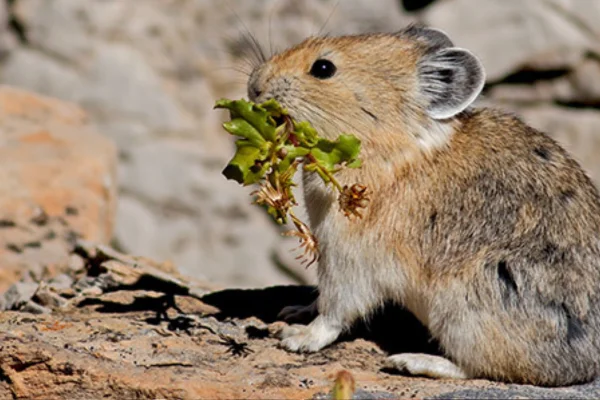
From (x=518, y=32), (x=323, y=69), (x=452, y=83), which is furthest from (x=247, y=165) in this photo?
(x=518, y=32)

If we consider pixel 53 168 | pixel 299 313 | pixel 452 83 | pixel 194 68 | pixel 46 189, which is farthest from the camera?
pixel 194 68

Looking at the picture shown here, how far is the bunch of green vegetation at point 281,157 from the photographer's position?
7.27 metres

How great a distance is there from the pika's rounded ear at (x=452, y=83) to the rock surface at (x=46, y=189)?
420 centimetres

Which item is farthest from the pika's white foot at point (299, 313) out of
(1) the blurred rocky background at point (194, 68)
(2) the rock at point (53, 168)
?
(1) the blurred rocky background at point (194, 68)

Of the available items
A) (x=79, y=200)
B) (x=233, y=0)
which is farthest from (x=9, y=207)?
(x=233, y=0)

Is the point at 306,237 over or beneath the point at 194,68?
beneath

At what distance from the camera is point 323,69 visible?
793 centimetres

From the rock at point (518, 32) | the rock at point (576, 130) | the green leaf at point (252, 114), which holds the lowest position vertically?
the green leaf at point (252, 114)

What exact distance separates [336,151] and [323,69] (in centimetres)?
87

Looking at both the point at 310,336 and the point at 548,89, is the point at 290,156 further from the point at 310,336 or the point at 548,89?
the point at 548,89

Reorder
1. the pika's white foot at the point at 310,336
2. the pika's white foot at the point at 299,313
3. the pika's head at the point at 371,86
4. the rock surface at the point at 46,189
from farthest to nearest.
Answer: the rock surface at the point at 46,189, the pika's white foot at the point at 299,313, the pika's head at the point at 371,86, the pika's white foot at the point at 310,336

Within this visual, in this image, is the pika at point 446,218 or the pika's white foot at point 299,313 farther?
the pika's white foot at point 299,313

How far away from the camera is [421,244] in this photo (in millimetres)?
7469

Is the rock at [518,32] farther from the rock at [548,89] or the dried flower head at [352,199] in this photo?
the dried flower head at [352,199]
